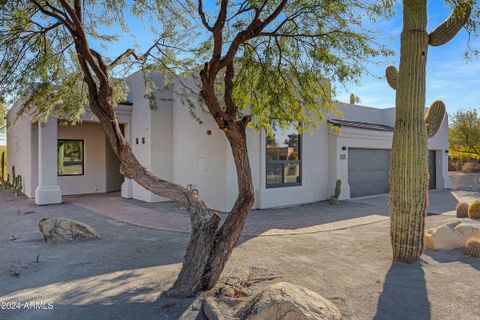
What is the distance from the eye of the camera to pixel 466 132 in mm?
24938

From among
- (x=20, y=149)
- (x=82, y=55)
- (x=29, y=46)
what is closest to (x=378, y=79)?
(x=82, y=55)

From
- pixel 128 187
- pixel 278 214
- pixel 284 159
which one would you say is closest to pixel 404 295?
pixel 278 214

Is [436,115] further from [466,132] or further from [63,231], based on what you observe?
[466,132]

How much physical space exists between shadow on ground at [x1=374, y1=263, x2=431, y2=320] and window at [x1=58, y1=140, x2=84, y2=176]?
14.5m

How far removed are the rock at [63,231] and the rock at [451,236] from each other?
705 cm

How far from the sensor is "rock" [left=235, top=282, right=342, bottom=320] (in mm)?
Answer: 3357

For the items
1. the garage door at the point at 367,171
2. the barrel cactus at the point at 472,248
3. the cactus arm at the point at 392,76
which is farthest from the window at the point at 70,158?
the barrel cactus at the point at 472,248

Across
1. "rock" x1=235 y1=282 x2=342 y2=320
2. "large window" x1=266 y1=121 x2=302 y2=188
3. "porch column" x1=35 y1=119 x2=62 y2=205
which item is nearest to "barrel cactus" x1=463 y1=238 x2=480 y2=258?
"rock" x1=235 y1=282 x2=342 y2=320

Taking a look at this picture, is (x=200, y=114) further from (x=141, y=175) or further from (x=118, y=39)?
(x=141, y=175)

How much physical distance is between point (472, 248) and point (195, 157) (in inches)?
349

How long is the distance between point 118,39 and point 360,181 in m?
11.3

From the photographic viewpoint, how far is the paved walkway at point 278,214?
883 centimetres

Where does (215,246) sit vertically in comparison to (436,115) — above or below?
below

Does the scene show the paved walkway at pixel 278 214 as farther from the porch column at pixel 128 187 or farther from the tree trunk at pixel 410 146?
the tree trunk at pixel 410 146
